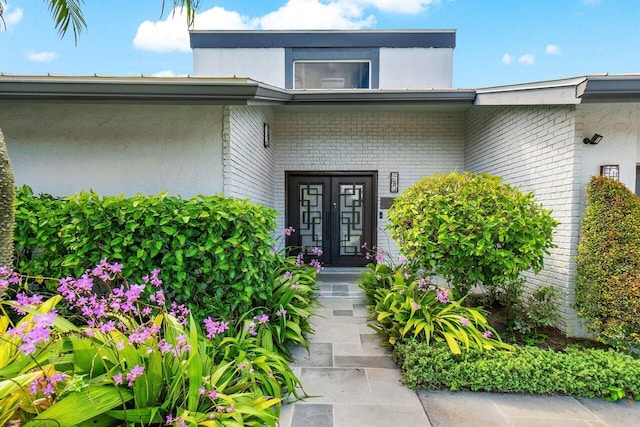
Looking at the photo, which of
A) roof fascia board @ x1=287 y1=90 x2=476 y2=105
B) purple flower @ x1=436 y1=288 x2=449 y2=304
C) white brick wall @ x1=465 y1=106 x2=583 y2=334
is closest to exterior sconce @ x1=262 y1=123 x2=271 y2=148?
roof fascia board @ x1=287 y1=90 x2=476 y2=105

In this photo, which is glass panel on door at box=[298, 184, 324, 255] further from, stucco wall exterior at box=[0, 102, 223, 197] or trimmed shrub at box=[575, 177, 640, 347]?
trimmed shrub at box=[575, 177, 640, 347]

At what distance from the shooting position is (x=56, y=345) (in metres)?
1.66

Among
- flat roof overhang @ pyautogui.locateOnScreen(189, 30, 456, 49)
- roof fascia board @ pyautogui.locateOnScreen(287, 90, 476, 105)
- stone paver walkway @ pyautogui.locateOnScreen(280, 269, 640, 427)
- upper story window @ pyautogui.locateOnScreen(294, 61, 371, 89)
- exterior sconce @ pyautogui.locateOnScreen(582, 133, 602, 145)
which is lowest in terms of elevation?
stone paver walkway @ pyautogui.locateOnScreen(280, 269, 640, 427)

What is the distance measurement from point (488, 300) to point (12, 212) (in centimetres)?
477

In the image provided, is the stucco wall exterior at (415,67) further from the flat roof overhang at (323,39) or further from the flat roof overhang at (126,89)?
the flat roof overhang at (126,89)

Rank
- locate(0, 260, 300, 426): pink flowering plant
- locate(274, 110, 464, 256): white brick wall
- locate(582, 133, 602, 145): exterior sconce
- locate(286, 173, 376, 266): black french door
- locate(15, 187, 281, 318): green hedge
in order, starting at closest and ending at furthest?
1. locate(0, 260, 300, 426): pink flowering plant
2. locate(15, 187, 281, 318): green hedge
3. locate(582, 133, 602, 145): exterior sconce
4. locate(274, 110, 464, 256): white brick wall
5. locate(286, 173, 376, 266): black french door

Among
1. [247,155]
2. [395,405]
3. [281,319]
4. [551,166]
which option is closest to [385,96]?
[247,155]

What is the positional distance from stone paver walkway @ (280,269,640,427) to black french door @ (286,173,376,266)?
3374 millimetres

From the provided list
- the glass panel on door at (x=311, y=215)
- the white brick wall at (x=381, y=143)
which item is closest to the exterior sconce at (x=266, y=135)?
the white brick wall at (x=381, y=143)

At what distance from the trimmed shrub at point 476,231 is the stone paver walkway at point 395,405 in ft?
3.82

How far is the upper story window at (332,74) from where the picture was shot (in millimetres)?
7367

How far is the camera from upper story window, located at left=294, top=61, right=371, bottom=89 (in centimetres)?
737

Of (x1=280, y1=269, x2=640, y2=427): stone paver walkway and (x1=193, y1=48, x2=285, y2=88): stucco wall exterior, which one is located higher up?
(x1=193, y1=48, x2=285, y2=88): stucco wall exterior

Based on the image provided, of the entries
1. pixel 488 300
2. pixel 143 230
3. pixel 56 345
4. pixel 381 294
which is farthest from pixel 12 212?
pixel 488 300
